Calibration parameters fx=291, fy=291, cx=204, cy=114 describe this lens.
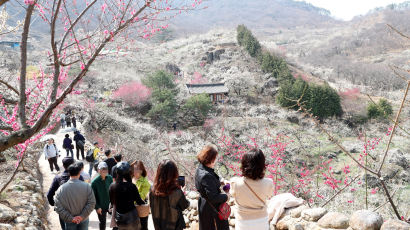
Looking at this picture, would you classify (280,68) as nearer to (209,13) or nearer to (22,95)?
(22,95)

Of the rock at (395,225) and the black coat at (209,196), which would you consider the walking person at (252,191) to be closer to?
the black coat at (209,196)

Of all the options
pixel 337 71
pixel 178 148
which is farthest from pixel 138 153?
pixel 337 71

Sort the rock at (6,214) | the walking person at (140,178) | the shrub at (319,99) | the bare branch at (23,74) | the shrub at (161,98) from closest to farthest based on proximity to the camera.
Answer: the bare branch at (23,74) < the walking person at (140,178) < the rock at (6,214) < the shrub at (161,98) < the shrub at (319,99)

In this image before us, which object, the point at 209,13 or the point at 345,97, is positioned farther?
the point at 209,13

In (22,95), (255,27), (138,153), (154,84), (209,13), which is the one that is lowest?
(138,153)

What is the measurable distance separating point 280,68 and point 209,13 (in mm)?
86189

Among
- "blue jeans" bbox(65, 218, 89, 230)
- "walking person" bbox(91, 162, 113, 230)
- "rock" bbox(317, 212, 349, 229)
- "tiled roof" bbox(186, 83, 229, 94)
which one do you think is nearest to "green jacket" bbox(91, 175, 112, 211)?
"walking person" bbox(91, 162, 113, 230)

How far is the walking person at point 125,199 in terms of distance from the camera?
2.76 meters

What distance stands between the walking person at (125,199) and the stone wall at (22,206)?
1851 mm

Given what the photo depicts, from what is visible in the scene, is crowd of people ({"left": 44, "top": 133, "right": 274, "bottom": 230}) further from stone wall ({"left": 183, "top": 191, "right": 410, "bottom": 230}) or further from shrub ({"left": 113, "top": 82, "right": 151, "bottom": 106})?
shrub ({"left": 113, "top": 82, "right": 151, "bottom": 106})

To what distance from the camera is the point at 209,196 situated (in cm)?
240

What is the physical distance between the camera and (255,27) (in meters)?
95.6

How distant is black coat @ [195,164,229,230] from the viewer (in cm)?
239

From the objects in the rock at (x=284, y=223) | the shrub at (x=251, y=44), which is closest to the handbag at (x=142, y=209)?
the rock at (x=284, y=223)
